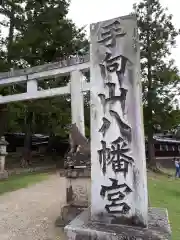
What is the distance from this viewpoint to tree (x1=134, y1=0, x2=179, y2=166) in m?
17.0

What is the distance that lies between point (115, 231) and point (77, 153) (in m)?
3.32

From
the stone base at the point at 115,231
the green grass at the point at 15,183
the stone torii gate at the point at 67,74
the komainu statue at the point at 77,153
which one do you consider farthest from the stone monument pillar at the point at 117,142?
the green grass at the point at 15,183

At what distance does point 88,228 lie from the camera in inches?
103

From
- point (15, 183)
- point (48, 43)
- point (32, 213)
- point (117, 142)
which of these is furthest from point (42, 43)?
point (117, 142)

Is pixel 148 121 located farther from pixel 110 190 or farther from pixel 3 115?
pixel 110 190

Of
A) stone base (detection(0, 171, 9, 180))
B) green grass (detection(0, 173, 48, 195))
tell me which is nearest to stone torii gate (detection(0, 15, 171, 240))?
green grass (detection(0, 173, 48, 195))

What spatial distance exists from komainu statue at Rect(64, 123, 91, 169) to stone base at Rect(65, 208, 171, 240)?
2.91 meters

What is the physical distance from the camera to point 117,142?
2.92 metres

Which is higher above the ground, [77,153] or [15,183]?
[77,153]

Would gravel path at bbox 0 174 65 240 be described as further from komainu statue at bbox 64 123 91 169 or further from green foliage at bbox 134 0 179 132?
green foliage at bbox 134 0 179 132

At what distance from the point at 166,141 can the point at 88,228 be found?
2554 cm

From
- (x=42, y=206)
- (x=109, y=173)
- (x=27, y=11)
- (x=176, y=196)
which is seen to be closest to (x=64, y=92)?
(x=42, y=206)

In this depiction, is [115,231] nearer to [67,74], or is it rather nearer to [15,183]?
[67,74]

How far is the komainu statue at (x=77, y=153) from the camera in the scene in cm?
575
